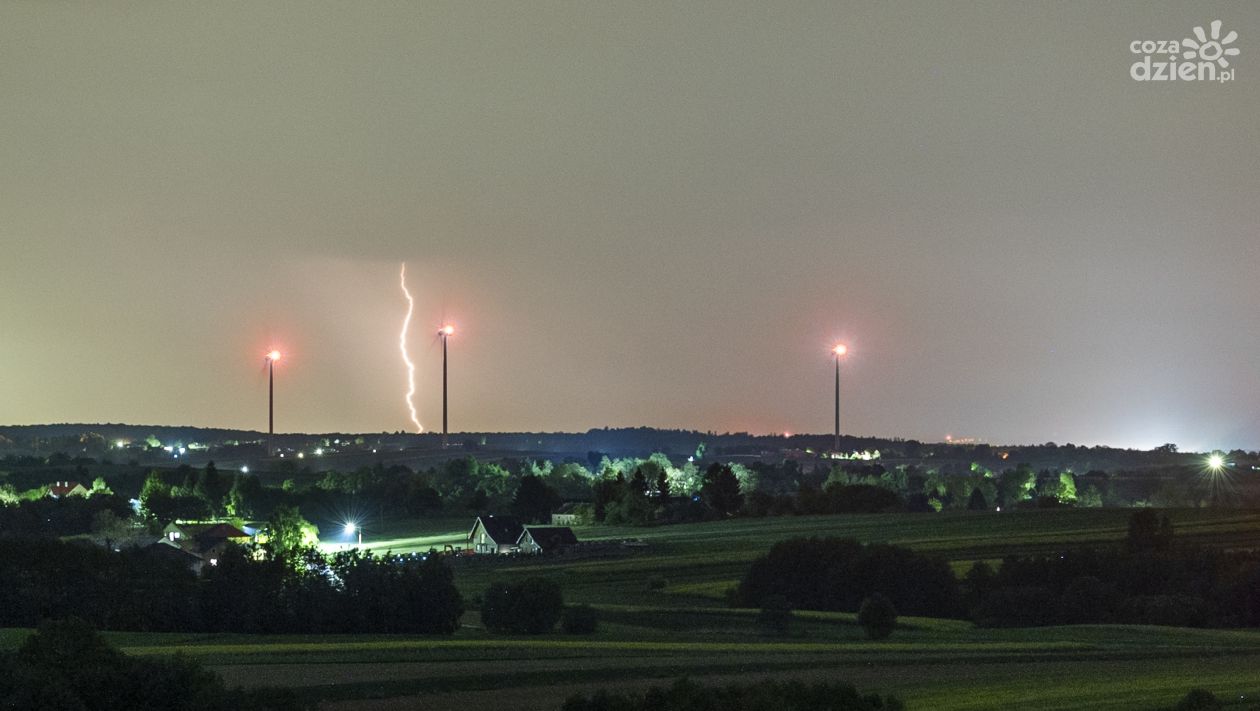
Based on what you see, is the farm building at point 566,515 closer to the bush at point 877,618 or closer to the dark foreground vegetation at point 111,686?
the bush at point 877,618

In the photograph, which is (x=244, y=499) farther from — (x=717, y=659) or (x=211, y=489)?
(x=717, y=659)

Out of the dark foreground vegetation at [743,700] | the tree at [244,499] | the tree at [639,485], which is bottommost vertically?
the dark foreground vegetation at [743,700]

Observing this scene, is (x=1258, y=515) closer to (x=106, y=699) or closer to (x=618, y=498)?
(x=618, y=498)

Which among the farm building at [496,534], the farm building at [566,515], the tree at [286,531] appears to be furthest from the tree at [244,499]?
the tree at [286,531]

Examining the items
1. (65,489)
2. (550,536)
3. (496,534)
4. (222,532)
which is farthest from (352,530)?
(65,489)

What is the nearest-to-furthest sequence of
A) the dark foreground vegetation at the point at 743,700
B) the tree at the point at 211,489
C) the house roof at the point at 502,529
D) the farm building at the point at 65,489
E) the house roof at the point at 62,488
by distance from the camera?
the dark foreground vegetation at the point at 743,700
the house roof at the point at 502,529
the tree at the point at 211,489
the farm building at the point at 65,489
the house roof at the point at 62,488

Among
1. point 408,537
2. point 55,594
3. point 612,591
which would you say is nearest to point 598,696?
point 55,594

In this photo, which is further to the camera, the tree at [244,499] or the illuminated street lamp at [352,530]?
the tree at [244,499]
